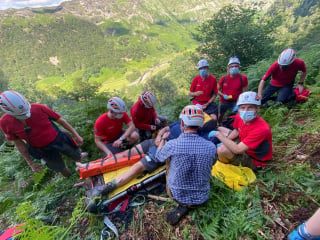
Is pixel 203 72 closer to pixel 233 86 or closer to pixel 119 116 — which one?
pixel 233 86

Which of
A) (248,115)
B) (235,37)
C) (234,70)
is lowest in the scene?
(248,115)

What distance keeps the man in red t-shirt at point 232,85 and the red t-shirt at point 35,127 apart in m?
4.72

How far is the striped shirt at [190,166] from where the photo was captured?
2412 mm

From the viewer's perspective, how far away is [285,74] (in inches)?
201

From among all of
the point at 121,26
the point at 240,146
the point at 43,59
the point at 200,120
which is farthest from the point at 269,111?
the point at 121,26

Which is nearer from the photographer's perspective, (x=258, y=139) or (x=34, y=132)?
(x=258, y=139)

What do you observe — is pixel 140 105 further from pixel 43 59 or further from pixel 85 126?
pixel 43 59

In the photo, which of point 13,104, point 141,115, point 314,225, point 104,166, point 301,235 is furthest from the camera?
point 141,115

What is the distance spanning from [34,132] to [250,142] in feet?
13.7

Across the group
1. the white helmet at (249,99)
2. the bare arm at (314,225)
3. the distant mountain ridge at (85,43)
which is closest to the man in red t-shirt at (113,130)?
the white helmet at (249,99)

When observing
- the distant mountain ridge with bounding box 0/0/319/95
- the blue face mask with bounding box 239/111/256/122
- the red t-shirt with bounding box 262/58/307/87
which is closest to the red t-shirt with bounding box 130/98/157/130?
the blue face mask with bounding box 239/111/256/122

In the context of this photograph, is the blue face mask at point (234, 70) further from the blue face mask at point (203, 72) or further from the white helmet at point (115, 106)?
the white helmet at point (115, 106)

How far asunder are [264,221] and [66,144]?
4104mm

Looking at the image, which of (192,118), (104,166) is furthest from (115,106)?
(192,118)
